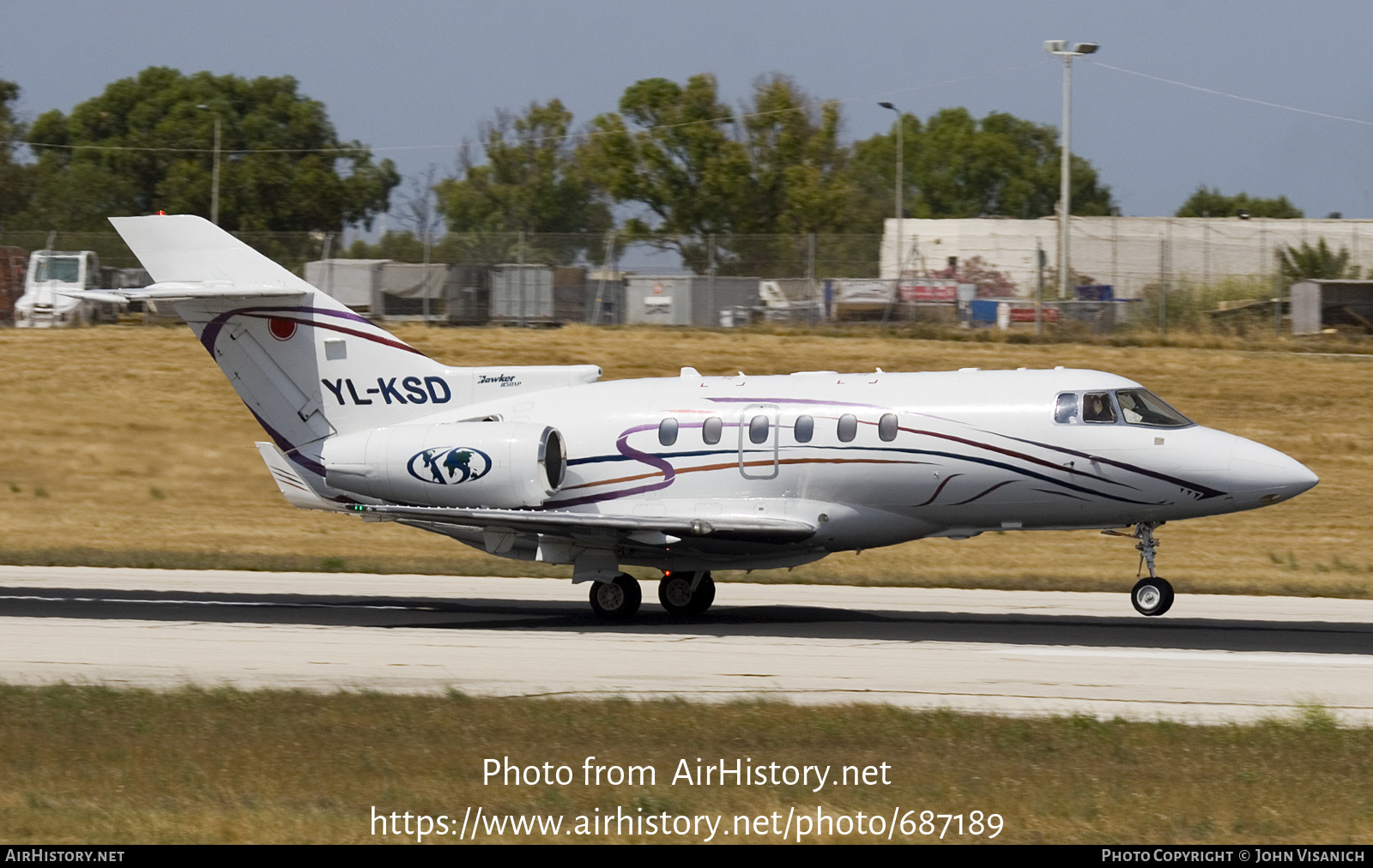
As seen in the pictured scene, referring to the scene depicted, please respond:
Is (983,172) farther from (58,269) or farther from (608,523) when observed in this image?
(608,523)

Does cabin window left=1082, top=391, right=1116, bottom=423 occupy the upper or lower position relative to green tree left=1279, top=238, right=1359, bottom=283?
lower

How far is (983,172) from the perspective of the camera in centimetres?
11650

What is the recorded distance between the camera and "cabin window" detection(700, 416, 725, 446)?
19.4m

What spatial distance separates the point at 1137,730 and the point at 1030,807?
2751 mm

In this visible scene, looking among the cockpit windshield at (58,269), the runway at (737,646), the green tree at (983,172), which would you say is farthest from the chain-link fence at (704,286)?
the green tree at (983,172)

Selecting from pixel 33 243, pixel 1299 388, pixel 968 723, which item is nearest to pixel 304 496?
pixel 968 723

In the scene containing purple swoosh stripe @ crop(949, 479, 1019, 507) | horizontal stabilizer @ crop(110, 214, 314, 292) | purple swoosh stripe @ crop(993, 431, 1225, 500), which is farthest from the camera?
horizontal stabilizer @ crop(110, 214, 314, 292)

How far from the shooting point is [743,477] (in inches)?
758

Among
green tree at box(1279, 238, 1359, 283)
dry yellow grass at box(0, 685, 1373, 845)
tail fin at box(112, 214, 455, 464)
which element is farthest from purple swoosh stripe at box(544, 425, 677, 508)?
green tree at box(1279, 238, 1359, 283)

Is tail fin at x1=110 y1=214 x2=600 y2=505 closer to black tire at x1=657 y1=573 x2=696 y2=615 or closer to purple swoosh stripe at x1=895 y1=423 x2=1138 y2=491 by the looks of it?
black tire at x1=657 y1=573 x2=696 y2=615

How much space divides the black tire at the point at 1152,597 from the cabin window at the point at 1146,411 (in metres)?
1.82

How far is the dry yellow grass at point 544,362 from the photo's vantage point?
26.2m

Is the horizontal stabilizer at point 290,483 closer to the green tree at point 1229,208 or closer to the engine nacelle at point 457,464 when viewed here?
the engine nacelle at point 457,464

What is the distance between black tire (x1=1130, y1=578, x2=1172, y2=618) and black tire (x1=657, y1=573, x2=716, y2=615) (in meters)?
5.25
